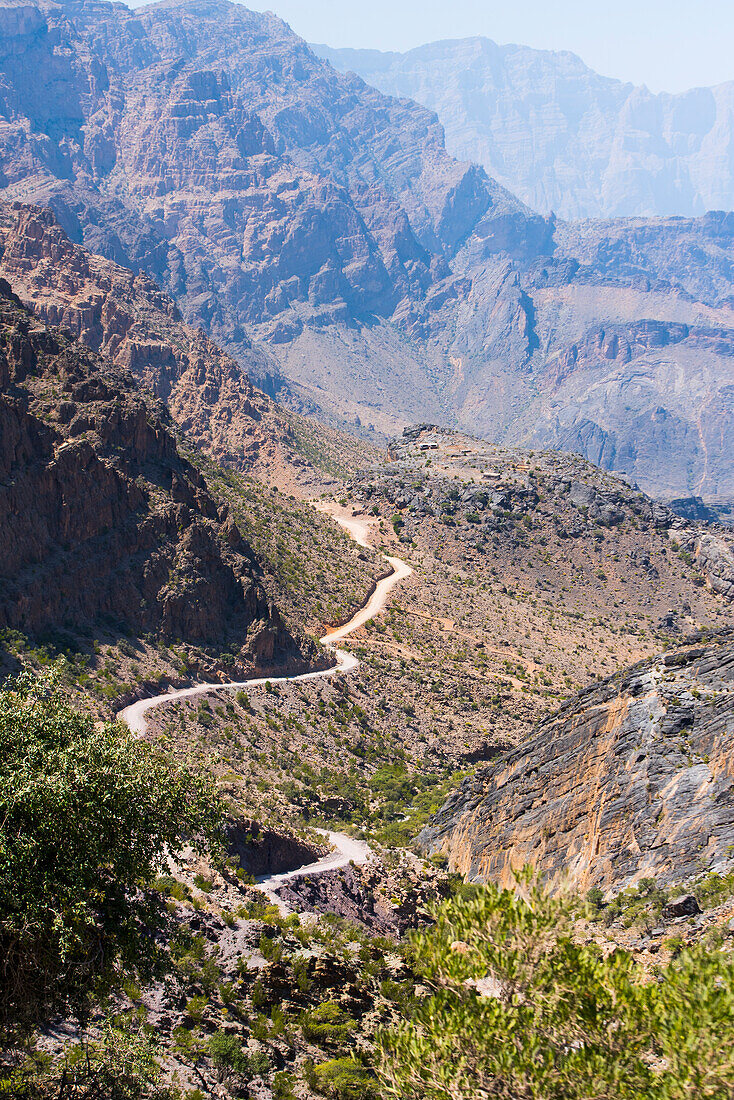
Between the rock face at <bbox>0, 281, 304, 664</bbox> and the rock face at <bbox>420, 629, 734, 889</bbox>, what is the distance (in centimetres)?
2633

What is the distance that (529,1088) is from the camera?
16.3m

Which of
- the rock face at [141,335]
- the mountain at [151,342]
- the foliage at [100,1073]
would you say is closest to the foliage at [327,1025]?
the foliage at [100,1073]

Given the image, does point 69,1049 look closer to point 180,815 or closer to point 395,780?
point 180,815

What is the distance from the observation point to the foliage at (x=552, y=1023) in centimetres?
1548

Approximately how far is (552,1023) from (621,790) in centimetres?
2224

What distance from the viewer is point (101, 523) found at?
203 feet

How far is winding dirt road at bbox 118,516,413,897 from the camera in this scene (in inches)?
1652

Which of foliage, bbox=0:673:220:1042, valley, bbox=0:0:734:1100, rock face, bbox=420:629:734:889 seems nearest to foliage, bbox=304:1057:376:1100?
valley, bbox=0:0:734:1100

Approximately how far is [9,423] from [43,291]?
91923mm

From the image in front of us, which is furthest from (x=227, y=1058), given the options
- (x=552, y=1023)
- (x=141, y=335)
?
(x=141, y=335)

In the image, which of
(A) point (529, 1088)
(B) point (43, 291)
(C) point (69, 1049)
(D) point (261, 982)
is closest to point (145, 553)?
(D) point (261, 982)

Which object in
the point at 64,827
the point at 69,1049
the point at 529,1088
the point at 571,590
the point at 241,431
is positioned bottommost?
the point at 571,590

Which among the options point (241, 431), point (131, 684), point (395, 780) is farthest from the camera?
point (241, 431)

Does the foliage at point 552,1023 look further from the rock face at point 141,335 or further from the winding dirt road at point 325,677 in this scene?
the rock face at point 141,335
